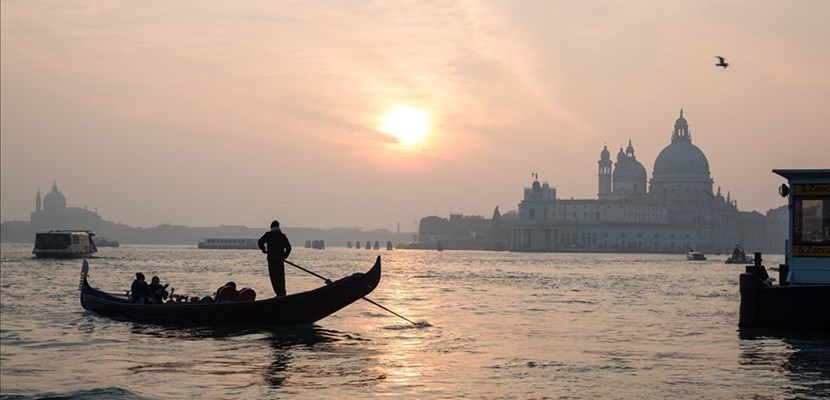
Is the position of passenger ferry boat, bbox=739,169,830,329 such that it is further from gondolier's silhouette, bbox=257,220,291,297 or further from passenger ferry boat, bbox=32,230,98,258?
passenger ferry boat, bbox=32,230,98,258

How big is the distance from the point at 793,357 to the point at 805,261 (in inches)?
198

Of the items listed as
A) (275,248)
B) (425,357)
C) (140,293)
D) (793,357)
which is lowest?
(425,357)

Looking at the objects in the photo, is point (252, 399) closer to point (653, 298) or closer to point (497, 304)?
point (497, 304)

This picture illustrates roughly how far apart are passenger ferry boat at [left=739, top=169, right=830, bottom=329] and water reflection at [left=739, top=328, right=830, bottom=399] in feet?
1.17

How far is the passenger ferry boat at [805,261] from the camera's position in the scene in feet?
83.1

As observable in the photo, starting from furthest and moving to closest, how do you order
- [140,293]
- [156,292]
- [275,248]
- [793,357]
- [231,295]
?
Result: [156,292]
[140,293]
[231,295]
[275,248]
[793,357]

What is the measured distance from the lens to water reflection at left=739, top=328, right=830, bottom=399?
17494 mm

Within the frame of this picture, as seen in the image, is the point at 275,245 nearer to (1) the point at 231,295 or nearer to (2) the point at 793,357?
(1) the point at 231,295

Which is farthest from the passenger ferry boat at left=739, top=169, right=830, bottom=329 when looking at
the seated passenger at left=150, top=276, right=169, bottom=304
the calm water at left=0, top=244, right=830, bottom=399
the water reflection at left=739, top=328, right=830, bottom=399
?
the seated passenger at left=150, top=276, right=169, bottom=304

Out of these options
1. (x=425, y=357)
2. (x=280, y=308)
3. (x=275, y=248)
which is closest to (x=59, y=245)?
(x=280, y=308)

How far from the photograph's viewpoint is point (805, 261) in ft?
84.7

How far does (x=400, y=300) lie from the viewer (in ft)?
134

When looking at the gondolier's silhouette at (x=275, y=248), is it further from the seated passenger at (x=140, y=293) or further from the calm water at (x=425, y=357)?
the seated passenger at (x=140, y=293)

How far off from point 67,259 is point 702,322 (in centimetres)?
7584
